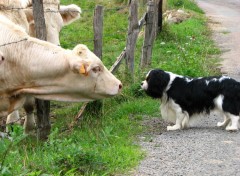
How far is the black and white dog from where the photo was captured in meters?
7.76

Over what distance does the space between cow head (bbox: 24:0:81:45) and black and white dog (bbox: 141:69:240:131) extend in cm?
165

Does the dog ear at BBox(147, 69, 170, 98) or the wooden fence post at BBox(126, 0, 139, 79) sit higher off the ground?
the wooden fence post at BBox(126, 0, 139, 79)

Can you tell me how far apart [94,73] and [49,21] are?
2.53 metres

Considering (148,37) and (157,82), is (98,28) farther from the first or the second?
(148,37)

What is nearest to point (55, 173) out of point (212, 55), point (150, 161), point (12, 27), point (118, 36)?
point (150, 161)

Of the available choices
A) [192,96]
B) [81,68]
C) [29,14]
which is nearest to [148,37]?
[29,14]

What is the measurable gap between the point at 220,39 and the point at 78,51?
12.6 m

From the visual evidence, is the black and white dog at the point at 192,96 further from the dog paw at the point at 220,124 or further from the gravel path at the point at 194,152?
the gravel path at the point at 194,152

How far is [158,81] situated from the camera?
7.99 m

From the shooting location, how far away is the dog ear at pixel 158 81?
26.2 ft

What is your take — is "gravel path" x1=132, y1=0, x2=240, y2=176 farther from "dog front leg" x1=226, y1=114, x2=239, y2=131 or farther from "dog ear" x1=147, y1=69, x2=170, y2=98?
"dog ear" x1=147, y1=69, x2=170, y2=98

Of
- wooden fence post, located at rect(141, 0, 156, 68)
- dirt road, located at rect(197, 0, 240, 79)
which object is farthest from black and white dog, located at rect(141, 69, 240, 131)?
dirt road, located at rect(197, 0, 240, 79)

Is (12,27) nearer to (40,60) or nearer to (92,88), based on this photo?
(40,60)

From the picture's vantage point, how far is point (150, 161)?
6344 millimetres
